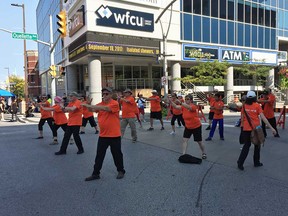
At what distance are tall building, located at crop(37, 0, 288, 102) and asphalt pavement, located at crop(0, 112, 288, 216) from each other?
35.5 feet

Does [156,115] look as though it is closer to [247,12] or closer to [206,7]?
[206,7]

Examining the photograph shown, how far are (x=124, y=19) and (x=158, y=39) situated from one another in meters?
3.98

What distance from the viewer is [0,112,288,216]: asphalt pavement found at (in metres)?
3.90

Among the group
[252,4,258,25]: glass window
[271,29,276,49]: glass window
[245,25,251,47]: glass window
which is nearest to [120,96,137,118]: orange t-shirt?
[245,25,251,47]: glass window

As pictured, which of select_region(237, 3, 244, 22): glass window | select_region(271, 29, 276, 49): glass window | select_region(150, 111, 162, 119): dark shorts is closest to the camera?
select_region(150, 111, 162, 119): dark shorts

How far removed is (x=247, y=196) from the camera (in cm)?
429

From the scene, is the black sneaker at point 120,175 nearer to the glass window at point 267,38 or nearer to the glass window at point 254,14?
the glass window at point 254,14

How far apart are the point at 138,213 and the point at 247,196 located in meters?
1.80

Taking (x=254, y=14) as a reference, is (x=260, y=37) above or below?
below

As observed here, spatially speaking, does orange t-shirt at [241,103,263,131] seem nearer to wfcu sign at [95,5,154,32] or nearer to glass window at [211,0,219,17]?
wfcu sign at [95,5,154,32]

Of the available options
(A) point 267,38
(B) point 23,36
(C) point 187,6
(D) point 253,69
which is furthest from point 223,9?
(B) point 23,36

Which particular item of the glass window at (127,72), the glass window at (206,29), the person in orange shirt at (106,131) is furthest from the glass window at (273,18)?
the person in orange shirt at (106,131)

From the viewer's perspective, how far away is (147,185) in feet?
15.8

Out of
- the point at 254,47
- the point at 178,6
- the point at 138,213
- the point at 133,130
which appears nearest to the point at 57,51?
the point at 178,6
